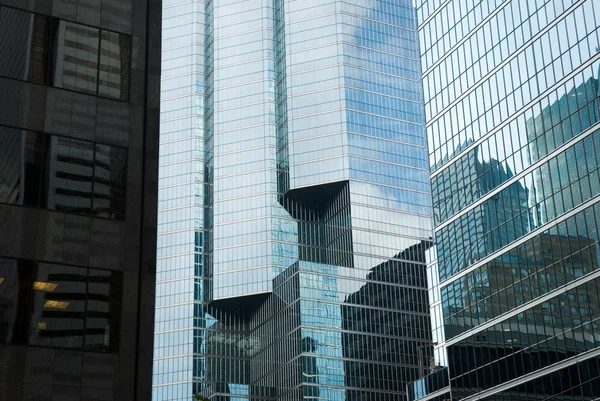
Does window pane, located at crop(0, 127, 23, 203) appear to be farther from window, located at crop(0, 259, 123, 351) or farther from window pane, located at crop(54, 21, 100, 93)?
window pane, located at crop(54, 21, 100, 93)

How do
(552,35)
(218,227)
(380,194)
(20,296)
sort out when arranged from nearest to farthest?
(20,296) → (552,35) → (380,194) → (218,227)

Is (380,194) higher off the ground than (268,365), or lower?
higher

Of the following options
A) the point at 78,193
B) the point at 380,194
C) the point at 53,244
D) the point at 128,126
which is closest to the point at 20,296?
the point at 53,244

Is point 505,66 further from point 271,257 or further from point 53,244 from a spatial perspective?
point 271,257

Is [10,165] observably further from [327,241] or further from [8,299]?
[327,241]

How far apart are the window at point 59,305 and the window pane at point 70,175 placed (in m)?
2.59

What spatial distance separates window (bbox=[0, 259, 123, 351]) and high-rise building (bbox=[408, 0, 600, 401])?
50.4 metres

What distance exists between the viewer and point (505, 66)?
93625 millimetres

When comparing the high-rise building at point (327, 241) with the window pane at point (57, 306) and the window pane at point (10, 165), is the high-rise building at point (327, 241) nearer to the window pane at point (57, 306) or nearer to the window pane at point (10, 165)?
the window pane at point (57, 306)

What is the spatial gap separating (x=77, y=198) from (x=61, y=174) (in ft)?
3.55

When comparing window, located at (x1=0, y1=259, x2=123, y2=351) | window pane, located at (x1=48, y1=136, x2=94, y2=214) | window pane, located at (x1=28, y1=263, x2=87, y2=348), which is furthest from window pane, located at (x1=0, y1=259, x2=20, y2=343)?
window pane, located at (x1=48, y1=136, x2=94, y2=214)

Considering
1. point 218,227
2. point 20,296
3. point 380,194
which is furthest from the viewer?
point 218,227

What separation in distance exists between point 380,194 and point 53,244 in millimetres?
151427

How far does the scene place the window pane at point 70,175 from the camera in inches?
1500
